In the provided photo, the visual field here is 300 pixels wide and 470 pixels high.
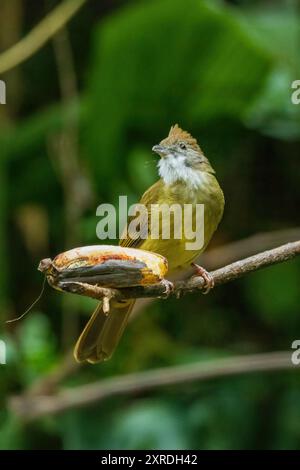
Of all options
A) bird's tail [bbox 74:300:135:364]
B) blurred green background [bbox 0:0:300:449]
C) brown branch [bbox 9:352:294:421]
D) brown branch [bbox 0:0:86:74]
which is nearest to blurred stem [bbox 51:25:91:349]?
blurred green background [bbox 0:0:300:449]

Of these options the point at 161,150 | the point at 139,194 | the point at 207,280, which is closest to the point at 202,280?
the point at 207,280

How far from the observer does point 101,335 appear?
115 cm

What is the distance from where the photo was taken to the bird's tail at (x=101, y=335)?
1091 millimetres

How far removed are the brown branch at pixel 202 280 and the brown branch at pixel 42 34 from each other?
1.32 m

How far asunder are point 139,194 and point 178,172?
1.17 meters

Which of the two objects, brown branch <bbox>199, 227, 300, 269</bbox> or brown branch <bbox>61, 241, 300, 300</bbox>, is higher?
brown branch <bbox>199, 227, 300, 269</bbox>

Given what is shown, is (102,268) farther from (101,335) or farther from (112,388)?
(112,388)

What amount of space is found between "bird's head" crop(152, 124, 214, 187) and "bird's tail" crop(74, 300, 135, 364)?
154 millimetres

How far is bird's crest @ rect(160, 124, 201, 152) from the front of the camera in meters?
1.02

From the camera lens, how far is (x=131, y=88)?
236 centimetres

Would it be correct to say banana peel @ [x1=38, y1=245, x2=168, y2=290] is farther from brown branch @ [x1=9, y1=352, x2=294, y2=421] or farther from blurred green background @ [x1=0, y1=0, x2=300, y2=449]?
brown branch @ [x1=9, y1=352, x2=294, y2=421]

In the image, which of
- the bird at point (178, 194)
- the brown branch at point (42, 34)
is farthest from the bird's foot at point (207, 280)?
the brown branch at point (42, 34)

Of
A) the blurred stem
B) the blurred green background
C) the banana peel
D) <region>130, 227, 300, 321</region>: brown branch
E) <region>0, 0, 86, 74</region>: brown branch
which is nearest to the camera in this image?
the banana peel

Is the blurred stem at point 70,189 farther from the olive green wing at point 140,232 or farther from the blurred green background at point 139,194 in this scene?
the olive green wing at point 140,232
